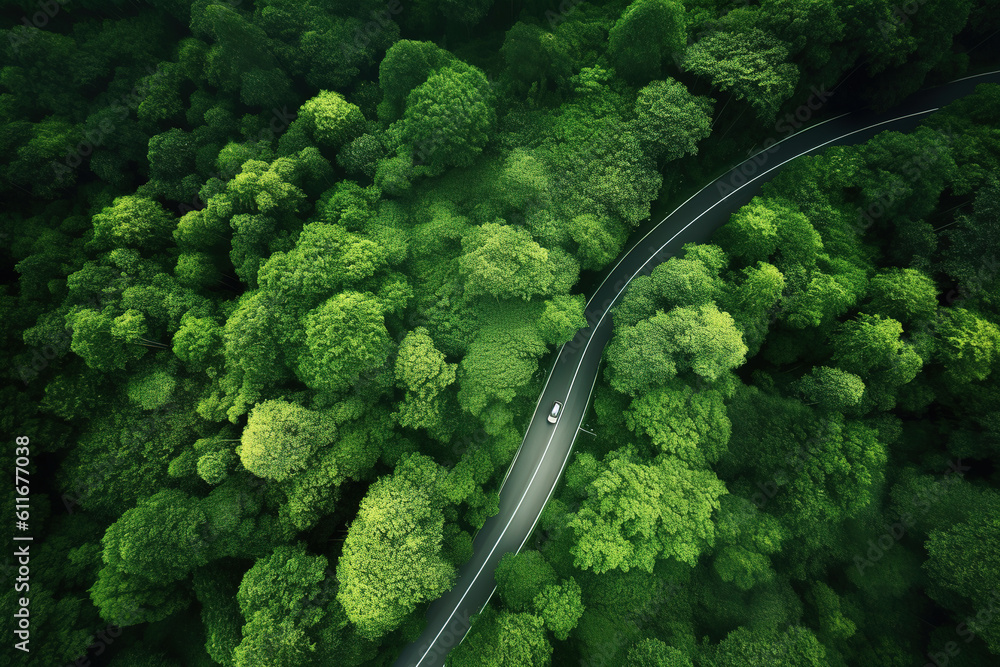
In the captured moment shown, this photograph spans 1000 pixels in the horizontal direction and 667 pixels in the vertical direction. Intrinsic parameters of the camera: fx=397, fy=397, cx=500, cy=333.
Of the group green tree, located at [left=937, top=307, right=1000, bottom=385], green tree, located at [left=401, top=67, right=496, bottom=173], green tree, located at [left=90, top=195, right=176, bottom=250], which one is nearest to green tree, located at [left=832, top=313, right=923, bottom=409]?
green tree, located at [left=937, top=307, right=1000, bottom=385]

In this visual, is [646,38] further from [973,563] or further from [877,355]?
[973,563]

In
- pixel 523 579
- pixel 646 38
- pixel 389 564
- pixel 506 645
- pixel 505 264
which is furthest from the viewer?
pixel 646 38

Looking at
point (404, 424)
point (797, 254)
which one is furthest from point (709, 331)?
point (404, 424)

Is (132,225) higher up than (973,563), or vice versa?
(973,563)

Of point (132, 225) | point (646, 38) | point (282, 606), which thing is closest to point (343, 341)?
point (282, 606)

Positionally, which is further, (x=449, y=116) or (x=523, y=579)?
(x=449, y=116)

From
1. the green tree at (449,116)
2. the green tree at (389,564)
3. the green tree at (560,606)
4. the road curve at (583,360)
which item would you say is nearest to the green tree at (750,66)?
the road curve at (583,360)

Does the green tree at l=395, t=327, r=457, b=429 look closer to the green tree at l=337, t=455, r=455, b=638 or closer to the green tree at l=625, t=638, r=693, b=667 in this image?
the green tree at l=337, t=455, r=455, b=638
